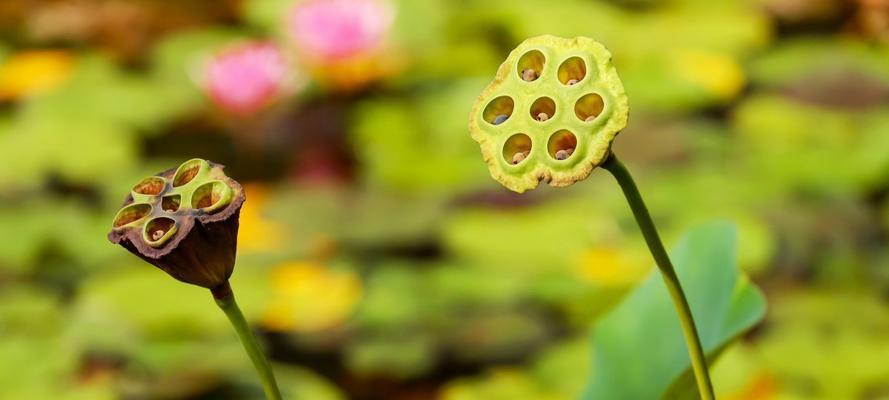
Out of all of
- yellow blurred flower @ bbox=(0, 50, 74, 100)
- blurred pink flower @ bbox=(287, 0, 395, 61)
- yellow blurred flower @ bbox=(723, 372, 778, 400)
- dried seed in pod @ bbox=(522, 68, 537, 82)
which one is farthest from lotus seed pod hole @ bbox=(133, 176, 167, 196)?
yellow blurred flower @ bbox=(0, 50, 74, 100)

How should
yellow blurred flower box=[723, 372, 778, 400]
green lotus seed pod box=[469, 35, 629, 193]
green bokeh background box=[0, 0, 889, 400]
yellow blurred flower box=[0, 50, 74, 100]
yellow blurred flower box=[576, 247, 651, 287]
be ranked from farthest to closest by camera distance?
yellow blurred flower box=[0, 50, 74, 100] → yellow blurred flower box=[576, 247, 651, 287] → green bokeh background box=[0, 0, 889, 400] → yellow blurred flower box=[723, 372, 778, 400] → green lotus seed pod box=[469, 35, 629, 193]

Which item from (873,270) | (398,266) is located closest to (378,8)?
(398,266)

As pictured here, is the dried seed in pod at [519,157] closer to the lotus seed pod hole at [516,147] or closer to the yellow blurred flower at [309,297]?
the lotus seed pod hole at [516,147]

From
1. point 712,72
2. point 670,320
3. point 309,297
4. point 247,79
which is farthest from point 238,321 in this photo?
point 712,72

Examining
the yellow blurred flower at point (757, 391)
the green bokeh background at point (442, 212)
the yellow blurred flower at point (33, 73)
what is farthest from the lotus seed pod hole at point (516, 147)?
the yellow blurred flower at point (33, 73)

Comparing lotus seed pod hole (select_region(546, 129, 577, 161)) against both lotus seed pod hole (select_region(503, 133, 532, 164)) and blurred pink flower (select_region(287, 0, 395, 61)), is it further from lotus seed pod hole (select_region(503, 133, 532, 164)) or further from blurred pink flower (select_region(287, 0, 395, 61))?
blurred pink flower (select_region(287, 0, 395, 61))

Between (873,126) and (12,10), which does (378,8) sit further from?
(12,10)
